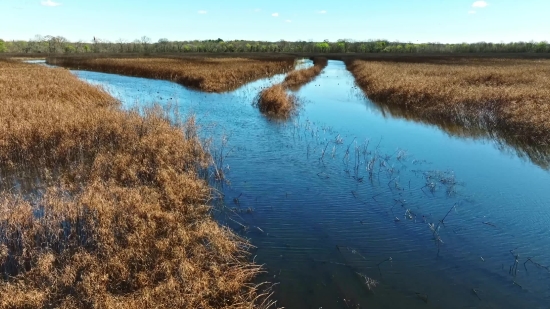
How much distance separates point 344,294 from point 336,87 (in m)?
28.5

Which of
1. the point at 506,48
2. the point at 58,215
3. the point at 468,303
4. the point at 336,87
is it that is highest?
the point at 506,48

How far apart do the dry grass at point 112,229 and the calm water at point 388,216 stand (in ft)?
3.20

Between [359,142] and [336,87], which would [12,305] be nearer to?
[359,142]

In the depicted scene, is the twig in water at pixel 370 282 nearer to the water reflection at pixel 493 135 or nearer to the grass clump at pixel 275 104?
the water reflection at pixel 493 135

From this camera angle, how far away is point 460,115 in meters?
19.9

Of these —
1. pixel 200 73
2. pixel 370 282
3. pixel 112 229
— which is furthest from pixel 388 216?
pixel 200 73

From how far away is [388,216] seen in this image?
898cm

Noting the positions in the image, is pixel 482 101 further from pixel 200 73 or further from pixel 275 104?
pixel 200 73

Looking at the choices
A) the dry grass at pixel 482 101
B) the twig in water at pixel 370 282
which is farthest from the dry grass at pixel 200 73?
the twig in water at pixel 370 282

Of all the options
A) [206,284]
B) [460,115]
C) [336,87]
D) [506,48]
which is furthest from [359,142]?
[506,48]

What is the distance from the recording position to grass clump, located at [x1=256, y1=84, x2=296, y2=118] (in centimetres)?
2081

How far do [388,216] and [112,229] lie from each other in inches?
261

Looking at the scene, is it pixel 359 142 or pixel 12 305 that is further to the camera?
pixel 359 142

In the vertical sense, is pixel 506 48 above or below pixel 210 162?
above
